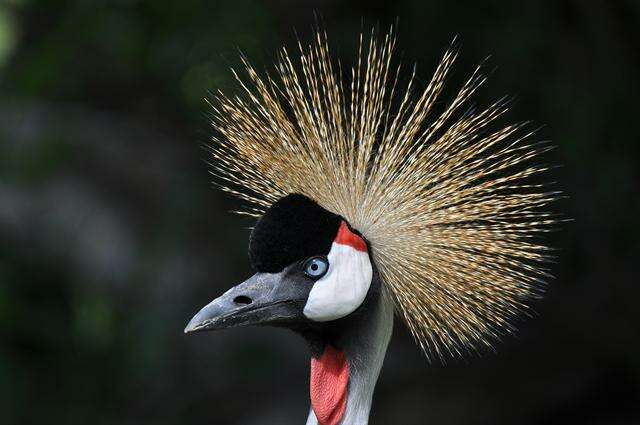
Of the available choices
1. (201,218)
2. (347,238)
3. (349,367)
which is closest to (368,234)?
(347,238)

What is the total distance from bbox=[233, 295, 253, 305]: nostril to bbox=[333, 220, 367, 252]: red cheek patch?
157 millimetres

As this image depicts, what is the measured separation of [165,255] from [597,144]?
1304mm

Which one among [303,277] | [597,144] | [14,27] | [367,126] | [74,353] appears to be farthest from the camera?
[74,353]

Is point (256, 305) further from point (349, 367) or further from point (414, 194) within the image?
point (414, 194)

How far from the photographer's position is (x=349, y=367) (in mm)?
1623

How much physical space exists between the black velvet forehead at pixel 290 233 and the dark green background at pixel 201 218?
0.91 meters

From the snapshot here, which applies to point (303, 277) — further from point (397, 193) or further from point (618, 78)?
point (618, 78)

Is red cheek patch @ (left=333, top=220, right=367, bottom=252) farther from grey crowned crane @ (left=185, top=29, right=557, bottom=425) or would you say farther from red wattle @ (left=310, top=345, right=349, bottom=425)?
red wattle @ (left=310, top=345, right=349, bottom=425)

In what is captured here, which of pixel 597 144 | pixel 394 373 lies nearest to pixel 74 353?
pixel 394 373

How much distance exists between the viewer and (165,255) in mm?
3195

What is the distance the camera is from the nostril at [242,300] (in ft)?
5.02

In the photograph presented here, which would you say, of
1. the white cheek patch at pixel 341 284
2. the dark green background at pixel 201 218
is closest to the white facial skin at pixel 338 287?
the white cheek patch at pixel 341 284

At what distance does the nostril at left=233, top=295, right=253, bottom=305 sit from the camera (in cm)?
153

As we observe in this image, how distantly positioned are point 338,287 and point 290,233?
0.11m
